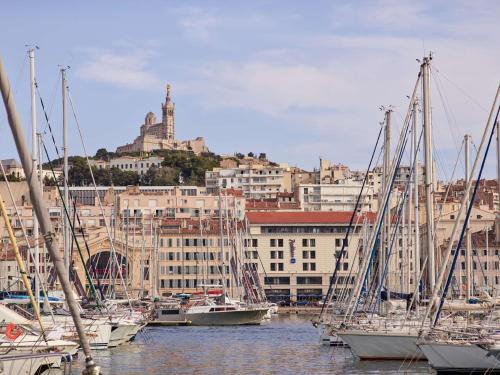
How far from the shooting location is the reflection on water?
38094 mm

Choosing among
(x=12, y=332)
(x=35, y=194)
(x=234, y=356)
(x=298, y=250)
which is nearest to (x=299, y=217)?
(x=298, y=250)

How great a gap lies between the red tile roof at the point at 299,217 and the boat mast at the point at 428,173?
80.0 metres

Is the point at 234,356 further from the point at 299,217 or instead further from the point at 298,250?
the point at 299,217

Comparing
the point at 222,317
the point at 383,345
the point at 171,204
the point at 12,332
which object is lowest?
the point at 222,317

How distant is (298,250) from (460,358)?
289ft

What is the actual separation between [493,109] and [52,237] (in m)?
18.7

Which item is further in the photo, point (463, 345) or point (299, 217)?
point (299, 217)

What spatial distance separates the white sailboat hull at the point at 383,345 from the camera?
122 ft

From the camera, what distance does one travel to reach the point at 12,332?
2769cm

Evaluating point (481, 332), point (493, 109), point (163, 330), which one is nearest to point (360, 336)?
point (481, 332)

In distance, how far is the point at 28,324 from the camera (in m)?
30.0

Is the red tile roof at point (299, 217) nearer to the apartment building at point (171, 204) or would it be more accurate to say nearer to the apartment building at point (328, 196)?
the apartment building at point (171, 204)

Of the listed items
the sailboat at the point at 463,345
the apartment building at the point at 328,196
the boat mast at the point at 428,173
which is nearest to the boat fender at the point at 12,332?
the sailboat at the point at 463,345

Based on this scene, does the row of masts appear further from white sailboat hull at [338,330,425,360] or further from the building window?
the building window
